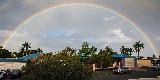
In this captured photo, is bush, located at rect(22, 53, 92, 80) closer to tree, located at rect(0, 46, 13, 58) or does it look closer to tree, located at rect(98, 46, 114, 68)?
tree, located at rect(98, 46, 114, 68)

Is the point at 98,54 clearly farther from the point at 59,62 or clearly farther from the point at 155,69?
the point at 59,62

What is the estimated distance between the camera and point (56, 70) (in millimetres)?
23797

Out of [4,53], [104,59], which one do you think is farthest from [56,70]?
[4,53]

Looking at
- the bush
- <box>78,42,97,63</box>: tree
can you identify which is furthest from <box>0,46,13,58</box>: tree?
the bush

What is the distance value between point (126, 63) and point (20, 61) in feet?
119

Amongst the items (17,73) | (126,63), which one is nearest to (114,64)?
(126,63)

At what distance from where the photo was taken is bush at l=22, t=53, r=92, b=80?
2362 cm

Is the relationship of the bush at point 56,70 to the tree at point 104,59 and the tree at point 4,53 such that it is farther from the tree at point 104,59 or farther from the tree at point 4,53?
the tree at point 4,53

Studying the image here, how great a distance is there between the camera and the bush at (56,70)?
2362 cm

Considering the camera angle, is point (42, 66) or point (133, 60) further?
point (133, 60)

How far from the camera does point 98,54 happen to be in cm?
8744

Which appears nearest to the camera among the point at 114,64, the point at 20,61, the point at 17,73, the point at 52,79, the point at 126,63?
the point at 52,79

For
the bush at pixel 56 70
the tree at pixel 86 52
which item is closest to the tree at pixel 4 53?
the tree at pixel 86 52

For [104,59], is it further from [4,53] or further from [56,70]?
[4,53]
